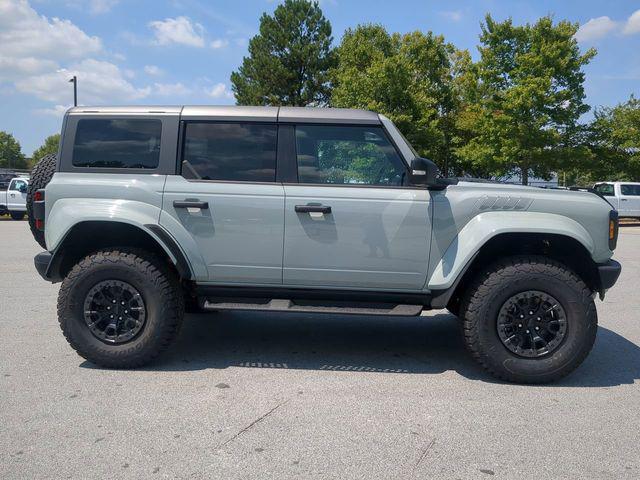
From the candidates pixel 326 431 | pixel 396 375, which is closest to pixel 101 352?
pixel 326 431

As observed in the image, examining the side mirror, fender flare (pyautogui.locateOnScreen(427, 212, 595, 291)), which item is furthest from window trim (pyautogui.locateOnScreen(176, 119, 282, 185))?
fender flare (pyautogui.locateOnScreen(427, 212, 595, 291))

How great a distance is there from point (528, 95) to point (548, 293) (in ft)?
73.1

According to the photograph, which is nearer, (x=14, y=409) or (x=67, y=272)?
(x=14, y=409)

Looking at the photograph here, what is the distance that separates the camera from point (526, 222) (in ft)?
13.4

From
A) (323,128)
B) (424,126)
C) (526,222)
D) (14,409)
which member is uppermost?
(424,126)

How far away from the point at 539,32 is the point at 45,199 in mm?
25746

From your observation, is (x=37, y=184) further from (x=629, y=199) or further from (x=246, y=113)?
(x=629, y=199)

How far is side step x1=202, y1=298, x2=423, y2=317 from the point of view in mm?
4234

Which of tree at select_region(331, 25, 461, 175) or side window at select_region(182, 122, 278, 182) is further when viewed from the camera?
tree at select_region(331, 25, 461, 175)

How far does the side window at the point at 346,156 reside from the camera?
4.35 meters

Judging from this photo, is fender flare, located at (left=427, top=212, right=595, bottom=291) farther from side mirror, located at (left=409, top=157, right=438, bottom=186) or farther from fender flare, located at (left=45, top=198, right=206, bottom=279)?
fender flare, located at (left=45, top=198, right=206, bottom=279)

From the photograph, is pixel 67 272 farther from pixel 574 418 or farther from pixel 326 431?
pixel 574 418

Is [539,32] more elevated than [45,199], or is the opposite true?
[539,32]

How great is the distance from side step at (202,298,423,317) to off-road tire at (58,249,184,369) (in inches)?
14.2
